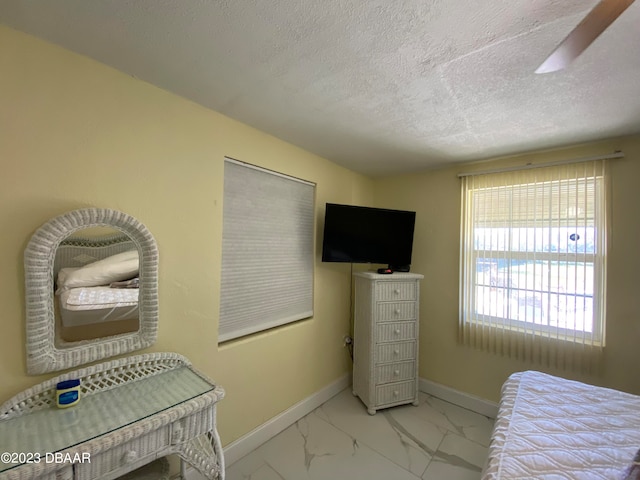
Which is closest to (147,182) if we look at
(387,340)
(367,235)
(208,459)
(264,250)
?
(264,250)

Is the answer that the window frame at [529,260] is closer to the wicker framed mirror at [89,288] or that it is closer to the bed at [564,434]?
the bed at [564,434]

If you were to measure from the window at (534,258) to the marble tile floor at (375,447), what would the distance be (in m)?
0.79

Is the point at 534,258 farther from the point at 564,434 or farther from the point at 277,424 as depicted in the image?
the point at 277,424

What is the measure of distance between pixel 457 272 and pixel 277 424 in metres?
2.10

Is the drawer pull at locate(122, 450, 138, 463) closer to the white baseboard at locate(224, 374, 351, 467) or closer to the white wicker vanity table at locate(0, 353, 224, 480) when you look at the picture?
the white wicker vanity table at locate(0, 353, 224, 480)

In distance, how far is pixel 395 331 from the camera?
7.89 feet

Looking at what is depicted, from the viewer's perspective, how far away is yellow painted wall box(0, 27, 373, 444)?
1.04 m

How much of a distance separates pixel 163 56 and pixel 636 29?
1853mm

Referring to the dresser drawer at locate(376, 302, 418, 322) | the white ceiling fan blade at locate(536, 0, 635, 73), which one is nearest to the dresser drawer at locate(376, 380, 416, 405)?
the dresser drawer at locate(376, 302, 418, 322)

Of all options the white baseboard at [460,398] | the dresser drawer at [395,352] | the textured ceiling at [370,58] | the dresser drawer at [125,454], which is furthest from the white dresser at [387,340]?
the dresser drawer at [125,454]

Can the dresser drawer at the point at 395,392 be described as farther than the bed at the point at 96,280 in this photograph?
Yes

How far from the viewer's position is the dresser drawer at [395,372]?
2.34 m

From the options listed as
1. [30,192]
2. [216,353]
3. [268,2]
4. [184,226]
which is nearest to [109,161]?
[30,192]

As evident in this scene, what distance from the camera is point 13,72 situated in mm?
1029
